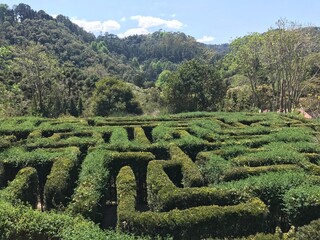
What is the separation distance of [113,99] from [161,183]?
109 feet

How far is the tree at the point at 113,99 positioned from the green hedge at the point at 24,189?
2996 centimetres

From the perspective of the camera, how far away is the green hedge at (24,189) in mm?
13033

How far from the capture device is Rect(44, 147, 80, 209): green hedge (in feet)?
44.7

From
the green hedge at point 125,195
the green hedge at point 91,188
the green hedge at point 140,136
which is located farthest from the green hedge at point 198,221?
the green hedge at point 140,136

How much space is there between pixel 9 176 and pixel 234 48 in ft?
130

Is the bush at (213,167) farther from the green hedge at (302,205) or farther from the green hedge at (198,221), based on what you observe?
the green hedge at (198,221)

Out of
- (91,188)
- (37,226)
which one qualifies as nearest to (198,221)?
(91,188)

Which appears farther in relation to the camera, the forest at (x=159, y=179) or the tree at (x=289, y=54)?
the tree at (x=289, y=54)

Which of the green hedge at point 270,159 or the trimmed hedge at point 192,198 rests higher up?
the green hedge at point 270,159

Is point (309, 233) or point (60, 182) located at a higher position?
point (309, 233)

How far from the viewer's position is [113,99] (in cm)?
4597

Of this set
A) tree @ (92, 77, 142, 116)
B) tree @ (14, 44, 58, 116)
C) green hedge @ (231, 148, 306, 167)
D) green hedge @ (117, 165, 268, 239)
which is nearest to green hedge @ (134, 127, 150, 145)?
green hedge @ (231, 148, 306, 167)

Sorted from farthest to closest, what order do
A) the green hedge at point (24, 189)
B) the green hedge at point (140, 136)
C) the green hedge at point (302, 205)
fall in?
1. the green hedge at point (140, 136)
2. the green hedge at point (24, 189)
3. the green hedge at point (302, 205)

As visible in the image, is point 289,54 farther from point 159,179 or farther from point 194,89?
point 159,179
